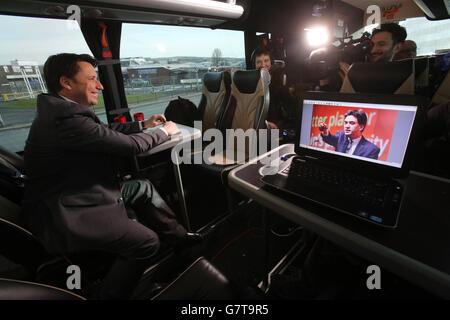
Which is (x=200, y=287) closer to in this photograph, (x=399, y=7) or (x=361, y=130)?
(x=361, y=130)

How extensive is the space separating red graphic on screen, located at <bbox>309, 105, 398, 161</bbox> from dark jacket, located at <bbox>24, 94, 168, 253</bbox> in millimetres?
1016

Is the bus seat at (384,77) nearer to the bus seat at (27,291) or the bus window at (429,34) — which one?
the bus seat at (27,291)

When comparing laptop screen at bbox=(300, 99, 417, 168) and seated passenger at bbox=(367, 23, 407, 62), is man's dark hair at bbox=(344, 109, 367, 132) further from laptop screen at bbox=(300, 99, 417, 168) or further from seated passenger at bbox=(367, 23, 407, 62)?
seated passenger at bbox=(367, 23, 407, 62)

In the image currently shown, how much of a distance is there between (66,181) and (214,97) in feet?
6.33

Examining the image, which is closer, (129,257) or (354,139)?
(354,139)

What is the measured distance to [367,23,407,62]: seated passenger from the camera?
5.33 feet

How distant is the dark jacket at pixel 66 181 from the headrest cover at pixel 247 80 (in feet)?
4.85

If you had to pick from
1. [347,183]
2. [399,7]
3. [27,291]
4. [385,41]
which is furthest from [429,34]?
[27,291]

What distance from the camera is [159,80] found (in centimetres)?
272

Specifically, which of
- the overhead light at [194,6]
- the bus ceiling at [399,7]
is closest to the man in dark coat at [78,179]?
the overhead light at [194,6]

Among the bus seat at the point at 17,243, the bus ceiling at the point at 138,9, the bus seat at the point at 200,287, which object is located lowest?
the bus seat at the point at 200,287

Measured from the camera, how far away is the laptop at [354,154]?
0.67 meters

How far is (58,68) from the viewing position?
1065 mm

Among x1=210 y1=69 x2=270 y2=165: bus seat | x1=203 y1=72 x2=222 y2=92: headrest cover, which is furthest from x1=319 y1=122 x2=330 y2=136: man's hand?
x1=203 y1=72 x2=222 y2=92: headrest cover
